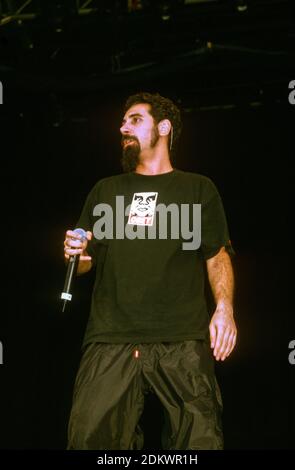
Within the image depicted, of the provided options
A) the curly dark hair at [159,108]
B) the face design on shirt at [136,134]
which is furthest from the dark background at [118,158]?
the face design on shirt at [136,134]

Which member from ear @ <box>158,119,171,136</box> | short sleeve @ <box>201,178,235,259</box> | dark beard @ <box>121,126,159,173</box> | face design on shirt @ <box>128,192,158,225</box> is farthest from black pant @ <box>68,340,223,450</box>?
ear @ <box>158,119,171,136</box>

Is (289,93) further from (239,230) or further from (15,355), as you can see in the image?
(15,355)

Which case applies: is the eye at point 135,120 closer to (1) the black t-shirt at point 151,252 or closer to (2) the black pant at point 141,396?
(1) the black t-shirt at point 151,252

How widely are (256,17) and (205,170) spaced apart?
3.20ft

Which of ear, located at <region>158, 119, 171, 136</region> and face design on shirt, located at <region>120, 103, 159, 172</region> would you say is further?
ear, located at <region>158, 119, 171, 136</region>

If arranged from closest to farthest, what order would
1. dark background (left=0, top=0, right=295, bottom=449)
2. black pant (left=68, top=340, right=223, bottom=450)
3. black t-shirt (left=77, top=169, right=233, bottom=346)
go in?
1. black pant (left=68, top=340, right=223, bottom=450)
2. black t-shirt (left=77, top=169, right=233, bottom=346)
3. dark background (left=0, top=0, right=295, bottom=449)

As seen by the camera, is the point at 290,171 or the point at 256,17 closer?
the point at 256,17

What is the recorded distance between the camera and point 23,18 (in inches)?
140

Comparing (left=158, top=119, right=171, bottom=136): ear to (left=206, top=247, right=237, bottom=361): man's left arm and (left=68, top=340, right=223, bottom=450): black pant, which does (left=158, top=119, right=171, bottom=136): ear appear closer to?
(left=206, top=247, right=237, bottom=361): man's left arm

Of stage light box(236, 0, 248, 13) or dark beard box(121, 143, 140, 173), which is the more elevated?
stage light box(236, 0, 248, 13)

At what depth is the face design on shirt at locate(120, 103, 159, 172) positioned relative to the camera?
8.59ft

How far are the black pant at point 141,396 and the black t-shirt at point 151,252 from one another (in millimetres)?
67

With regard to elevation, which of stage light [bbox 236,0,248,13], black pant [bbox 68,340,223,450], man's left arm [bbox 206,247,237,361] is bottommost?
black pant [bbox 68,340,223,450]
